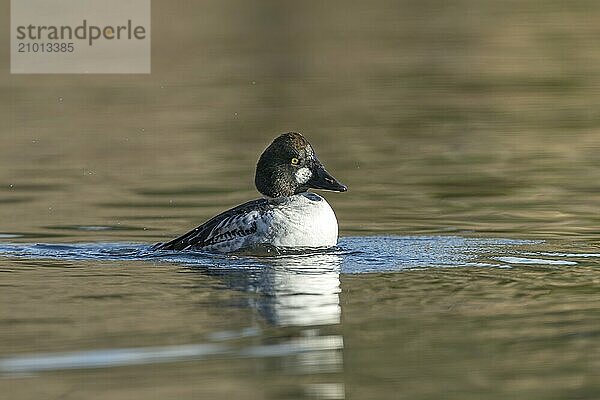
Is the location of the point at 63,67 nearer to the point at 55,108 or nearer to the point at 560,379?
the point at 55,108

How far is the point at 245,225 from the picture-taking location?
11.9 metres

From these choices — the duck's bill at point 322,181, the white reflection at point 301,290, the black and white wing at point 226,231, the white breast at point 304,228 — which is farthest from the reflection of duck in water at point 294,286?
the duck's bill at point 322,181

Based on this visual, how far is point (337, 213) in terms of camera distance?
564 inches

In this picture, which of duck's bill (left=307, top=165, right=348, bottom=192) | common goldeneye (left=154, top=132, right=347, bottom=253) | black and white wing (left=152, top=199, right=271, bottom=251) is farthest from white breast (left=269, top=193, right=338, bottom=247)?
duck's bill (left=307, top=165, right=348, bottom=192)

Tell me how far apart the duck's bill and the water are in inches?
19.9

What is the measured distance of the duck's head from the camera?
1257 centimetres

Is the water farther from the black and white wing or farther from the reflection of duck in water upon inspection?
the black and white wing

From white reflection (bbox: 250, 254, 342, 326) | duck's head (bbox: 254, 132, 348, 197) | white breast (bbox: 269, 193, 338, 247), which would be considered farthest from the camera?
duck's head (bbox: 254, 132, 348, 197)

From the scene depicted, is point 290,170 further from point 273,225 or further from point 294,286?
point 294,286

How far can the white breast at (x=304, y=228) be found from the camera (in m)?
11.9

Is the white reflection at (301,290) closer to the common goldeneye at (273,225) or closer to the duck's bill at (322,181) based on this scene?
the common goldeneye at (273,225)

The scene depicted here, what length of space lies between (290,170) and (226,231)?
95 centimetres

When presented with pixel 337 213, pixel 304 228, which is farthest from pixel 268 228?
pixel 337 213

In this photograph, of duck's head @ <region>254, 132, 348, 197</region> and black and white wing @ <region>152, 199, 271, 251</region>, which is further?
duck's head @ <region>254, 132, 348, 197</region>
